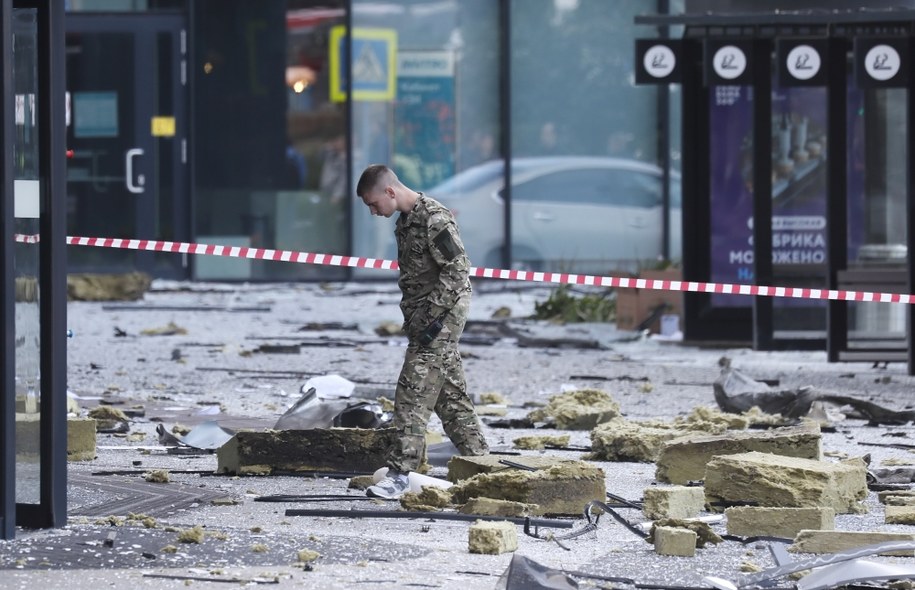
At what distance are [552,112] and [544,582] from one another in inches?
658

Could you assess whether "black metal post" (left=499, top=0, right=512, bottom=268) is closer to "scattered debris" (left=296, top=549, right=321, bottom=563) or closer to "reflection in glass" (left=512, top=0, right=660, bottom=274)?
"reflection in glass" (left=512, top=0, right=660, bottom=274)

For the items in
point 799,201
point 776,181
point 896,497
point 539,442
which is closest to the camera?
point 896,497

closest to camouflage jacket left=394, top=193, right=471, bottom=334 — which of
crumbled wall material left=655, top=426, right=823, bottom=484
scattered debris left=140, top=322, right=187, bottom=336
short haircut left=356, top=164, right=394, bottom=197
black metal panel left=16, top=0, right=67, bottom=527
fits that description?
short haircut left=356, top=164, right=394, bottom=197

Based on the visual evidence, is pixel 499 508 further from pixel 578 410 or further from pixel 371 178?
pixel 578 410

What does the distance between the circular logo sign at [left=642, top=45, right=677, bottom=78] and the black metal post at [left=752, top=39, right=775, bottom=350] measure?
2.39 ft

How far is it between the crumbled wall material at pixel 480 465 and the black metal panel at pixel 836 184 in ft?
19.9

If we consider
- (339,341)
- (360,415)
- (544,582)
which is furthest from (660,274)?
(544,582)

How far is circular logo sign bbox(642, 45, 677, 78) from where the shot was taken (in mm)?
14578

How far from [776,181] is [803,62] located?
1575 millimetres

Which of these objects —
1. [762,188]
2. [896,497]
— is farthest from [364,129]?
[896,497]

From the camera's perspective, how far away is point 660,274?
54.4ft

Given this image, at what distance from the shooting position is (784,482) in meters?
7.58

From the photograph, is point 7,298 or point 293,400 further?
point 293,400

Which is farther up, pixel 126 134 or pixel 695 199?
pixel 126 134
